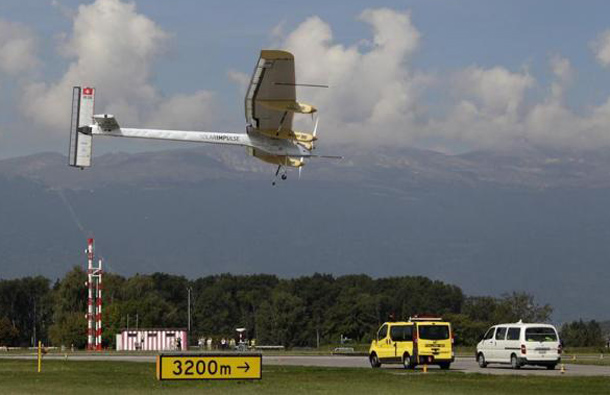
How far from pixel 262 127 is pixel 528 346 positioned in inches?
899

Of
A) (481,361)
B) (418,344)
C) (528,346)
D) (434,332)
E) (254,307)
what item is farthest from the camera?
(254,307)

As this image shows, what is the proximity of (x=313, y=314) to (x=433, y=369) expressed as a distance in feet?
393

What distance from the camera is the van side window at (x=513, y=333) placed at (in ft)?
165

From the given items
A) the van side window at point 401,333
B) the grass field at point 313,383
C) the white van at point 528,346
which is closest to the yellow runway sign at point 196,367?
the grass field at point 313,383

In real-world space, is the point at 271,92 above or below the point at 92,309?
above

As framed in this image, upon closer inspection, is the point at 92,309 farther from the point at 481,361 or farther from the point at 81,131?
the point at 481,361

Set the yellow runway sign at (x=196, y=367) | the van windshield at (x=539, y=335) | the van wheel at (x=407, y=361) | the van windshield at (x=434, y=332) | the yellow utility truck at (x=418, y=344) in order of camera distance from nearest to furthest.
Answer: the yellow runway sign at (x=196, y=367)
the van windshield at (x=539, y=335)
the yellow utility truck at (x=418, y=344)
the van windshield at (x=434, y=332)
the van wheel at (x=407, y=361)

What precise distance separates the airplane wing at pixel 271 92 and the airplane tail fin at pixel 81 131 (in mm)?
12129

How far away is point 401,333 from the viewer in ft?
168

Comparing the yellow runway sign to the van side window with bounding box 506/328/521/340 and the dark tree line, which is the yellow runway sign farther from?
the dark tree line

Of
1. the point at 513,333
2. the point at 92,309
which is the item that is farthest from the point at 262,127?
the point at 92,309

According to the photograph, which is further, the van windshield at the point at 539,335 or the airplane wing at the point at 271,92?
the airplane wing at the point at 271,92

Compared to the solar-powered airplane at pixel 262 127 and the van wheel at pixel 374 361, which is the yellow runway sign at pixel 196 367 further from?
the solar-powered airplane at pixel 262 127

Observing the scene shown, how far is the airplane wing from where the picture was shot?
192 ft
